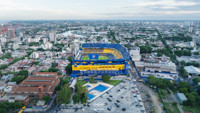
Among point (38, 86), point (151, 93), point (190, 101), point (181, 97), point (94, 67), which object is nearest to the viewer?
point (190, 101)

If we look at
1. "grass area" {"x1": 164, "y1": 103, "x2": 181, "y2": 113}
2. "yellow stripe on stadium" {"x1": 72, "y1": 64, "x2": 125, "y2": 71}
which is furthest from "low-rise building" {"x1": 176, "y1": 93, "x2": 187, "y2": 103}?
"yellow stripe on stadium" {"x1": 72, "y1": 64, "x2": 125, "y2": 71}

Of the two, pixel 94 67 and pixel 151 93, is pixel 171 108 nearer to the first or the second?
pixel 151 93

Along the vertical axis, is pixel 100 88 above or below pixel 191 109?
above

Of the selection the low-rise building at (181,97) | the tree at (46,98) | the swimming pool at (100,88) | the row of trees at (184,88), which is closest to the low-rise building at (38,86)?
the tree at (46,98)

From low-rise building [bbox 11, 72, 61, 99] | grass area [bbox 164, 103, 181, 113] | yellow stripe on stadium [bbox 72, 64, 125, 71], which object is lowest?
grass area [bbox 164, 103, 181, 113]

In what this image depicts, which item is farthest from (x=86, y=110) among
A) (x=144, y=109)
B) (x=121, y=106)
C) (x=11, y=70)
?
(x=11, y=70)

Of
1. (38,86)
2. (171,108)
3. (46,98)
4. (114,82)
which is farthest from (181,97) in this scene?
(38,86)

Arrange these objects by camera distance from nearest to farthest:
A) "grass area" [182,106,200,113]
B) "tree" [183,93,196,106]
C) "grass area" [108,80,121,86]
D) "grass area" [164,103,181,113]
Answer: "grass area" [164,103,181,113] < "grass area" [182,106,200,113] < "tree" [183,93,196,106] < "grass area" [108,80,121,86]

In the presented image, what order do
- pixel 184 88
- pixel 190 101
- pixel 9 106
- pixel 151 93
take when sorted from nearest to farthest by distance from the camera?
pixel 9 106 < pixel 190 101 < pixel 184 88 < pixel 151 93

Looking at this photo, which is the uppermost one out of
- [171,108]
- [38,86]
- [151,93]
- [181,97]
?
[38,86]

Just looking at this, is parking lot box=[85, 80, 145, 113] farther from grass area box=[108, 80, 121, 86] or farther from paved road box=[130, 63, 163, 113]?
paved road box=[130, 63, 163, 113]

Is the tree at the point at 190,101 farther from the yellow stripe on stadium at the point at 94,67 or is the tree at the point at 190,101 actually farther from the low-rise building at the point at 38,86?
the low-rise building at the point at 38,86
